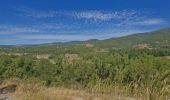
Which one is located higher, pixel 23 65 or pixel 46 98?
pixel 46 98

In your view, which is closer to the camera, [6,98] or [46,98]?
[46,98]

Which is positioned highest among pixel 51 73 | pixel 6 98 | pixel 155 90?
pixel 155 90

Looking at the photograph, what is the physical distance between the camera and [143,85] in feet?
18.7

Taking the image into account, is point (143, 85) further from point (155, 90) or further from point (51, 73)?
point (51, 73)

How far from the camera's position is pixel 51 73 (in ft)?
247

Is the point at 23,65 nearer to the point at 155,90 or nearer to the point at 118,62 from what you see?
the point at 118,62

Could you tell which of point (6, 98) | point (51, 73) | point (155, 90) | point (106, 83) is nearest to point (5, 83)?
point (6, 98)

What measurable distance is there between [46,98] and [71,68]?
72.8 meters

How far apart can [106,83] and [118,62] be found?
73753 millimetres

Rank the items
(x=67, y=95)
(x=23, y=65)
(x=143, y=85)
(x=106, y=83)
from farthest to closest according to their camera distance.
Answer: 1. (x=23, y=65)
2. (x=67, y=95)
3. (x=106, y=83)
4. (x=143, y=85)

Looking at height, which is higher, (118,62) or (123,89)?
(123,89)

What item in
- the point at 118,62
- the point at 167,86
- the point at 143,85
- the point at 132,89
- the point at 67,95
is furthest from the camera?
the point at 118,62

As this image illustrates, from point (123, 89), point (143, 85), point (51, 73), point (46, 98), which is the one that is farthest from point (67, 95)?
point (51, 73)

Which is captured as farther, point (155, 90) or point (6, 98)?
point (6, 98)
